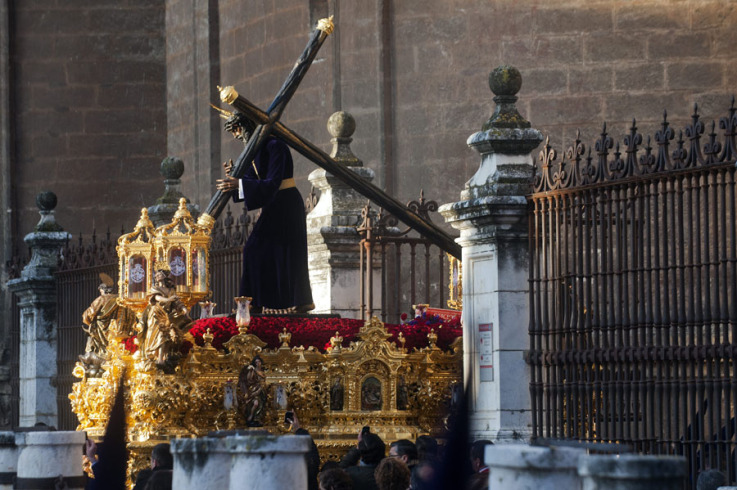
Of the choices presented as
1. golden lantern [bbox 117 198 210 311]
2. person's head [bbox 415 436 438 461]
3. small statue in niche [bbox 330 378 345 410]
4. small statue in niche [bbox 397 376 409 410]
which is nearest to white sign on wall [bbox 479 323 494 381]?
small statue in niche [bbox 397 376 409 410]

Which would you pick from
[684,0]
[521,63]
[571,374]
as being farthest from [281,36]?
[571,374]

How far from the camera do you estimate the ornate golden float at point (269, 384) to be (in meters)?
14.5

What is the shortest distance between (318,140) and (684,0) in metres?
5.24

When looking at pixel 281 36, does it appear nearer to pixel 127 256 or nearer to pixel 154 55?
pixel 154 55

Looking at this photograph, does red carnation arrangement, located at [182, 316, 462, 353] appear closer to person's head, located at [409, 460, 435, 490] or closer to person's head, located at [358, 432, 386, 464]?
person's head, located at [358, 432, 386, 464]

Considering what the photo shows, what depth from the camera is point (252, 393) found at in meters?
14.5

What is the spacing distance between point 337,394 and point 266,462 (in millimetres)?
6727

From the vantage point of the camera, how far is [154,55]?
28.5m

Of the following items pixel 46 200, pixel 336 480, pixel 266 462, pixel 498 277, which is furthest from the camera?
pixel 46 200

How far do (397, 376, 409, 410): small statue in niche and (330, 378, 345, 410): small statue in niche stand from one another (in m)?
0.50

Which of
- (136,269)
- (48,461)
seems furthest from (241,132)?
(48,461)

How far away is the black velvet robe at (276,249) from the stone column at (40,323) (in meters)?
6.47

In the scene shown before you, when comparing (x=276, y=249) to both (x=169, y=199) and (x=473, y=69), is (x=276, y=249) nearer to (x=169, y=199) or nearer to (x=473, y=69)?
(x=169, y=199)

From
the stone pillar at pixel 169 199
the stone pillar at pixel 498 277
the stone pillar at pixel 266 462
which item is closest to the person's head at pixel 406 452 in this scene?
the stone pillar at pixel 498 277
